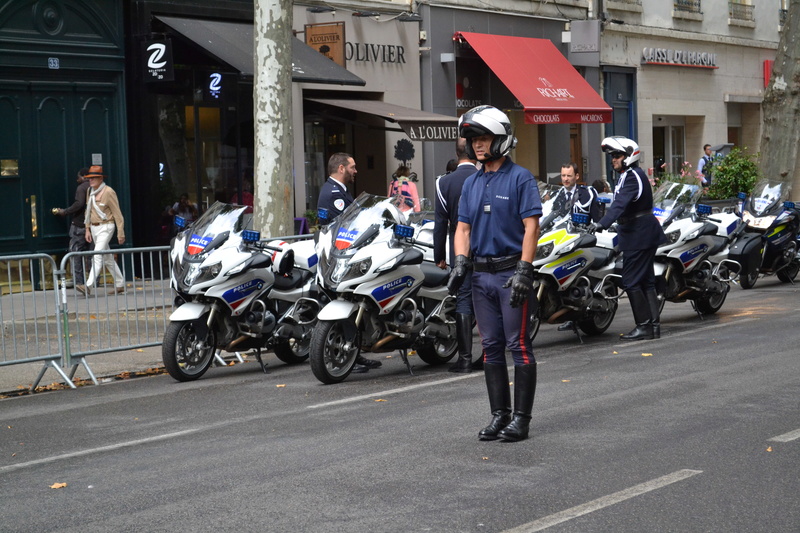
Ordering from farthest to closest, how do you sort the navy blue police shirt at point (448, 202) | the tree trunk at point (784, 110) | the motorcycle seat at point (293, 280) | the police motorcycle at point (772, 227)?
1. the tree trunk at point (784, 110)
2. the police motorcycle at point (772, 227)
3. the motorcycle seat at point (293, 280)
4. the navy blue police shirt at point (448, 202)

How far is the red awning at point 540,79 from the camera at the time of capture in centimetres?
2344

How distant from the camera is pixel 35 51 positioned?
16.1 m

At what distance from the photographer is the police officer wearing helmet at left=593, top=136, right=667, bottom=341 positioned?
11156 mm

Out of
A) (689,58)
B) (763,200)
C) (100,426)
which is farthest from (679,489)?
(689,58)

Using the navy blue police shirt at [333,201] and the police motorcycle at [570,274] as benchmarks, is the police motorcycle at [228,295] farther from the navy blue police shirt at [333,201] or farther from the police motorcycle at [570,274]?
the police motorcycle at [570,274]

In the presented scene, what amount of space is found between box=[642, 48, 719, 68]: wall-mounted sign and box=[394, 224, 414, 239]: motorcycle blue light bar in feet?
70.2

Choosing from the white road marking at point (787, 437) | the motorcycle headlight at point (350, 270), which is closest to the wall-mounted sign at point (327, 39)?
the motorcycle headlight at point (350, 270)

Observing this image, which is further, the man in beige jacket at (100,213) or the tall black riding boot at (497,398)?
the man in beige jacket at (100,213)

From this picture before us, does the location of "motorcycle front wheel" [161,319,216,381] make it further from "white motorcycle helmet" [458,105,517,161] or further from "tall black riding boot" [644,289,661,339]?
"tall black riding boot" [644,289,661,339]

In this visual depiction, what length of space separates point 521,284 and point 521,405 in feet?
2.48

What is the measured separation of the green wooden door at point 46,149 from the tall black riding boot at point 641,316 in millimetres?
8772

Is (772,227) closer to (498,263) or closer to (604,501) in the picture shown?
(498,263)

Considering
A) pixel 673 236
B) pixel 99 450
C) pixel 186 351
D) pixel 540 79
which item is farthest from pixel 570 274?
pixel 540 79

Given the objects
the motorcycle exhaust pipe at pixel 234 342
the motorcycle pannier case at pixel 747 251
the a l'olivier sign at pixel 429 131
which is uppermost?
the a l'olivier sign at pixel 429 131
